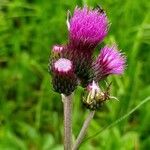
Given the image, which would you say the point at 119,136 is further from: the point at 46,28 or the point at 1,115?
the point at 46,28

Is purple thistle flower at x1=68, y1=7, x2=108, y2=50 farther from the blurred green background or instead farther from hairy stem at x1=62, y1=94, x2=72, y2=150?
the blurred green background

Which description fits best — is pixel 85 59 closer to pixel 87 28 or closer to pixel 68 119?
pixel 87 28

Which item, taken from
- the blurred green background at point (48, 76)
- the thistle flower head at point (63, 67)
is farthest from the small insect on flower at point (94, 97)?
the blurred green background at point (48, 76)

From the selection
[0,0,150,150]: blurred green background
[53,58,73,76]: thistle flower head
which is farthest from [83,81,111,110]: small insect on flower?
[0,0,150,150]: blurred green background

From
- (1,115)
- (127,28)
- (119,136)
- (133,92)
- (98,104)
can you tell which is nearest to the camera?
(98,104)

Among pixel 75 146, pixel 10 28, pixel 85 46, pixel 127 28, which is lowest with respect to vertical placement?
pixel 75 146

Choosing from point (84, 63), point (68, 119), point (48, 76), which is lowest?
point (68, 119)

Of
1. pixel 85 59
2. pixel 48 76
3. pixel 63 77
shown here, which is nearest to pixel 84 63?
pixel 85 59

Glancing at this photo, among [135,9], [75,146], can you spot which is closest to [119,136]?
[75,146]
